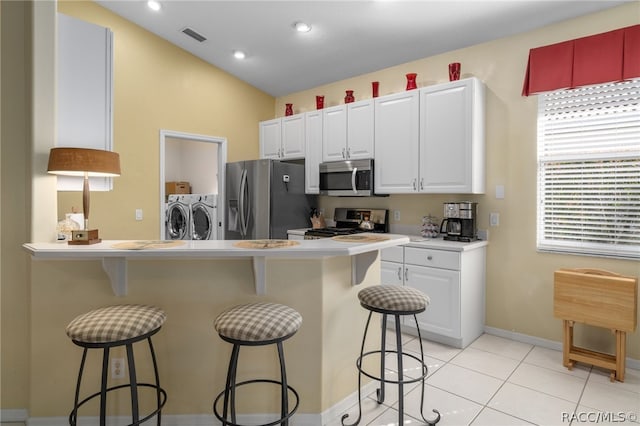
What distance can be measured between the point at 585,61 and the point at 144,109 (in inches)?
167

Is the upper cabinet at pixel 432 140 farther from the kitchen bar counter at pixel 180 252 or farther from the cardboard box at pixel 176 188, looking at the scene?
the cardboard box at pixel 176 188

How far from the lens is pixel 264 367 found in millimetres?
2004

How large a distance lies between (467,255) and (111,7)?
14.1 ft

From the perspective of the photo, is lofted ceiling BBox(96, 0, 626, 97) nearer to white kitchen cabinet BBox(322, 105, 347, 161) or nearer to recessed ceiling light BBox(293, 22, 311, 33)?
recessed ceiling light BBox(293, 22, 311, 33)

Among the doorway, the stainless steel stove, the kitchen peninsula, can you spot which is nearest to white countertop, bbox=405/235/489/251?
the stainless steel stove

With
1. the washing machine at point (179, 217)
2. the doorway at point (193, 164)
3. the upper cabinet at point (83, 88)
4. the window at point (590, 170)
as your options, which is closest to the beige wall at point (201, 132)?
the window at point (590, 170)

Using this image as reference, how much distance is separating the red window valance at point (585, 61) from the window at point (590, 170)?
118mm

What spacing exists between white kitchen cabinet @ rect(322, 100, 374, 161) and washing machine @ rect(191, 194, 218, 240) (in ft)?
6.85

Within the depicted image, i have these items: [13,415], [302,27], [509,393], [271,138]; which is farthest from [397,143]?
[13,415]

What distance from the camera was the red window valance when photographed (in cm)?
265

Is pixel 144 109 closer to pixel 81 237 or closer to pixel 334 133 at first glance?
pixel 334 133

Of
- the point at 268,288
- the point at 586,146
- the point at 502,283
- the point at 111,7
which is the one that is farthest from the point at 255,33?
the point at 502,283

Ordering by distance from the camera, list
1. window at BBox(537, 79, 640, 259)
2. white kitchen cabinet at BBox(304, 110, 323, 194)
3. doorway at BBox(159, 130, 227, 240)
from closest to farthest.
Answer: window at BBox(537, 79, 640, 259)
white kitchen cabinet at BBox(304, 110, 323, 194)
doorway at BBox(159, 130, 227, 240)

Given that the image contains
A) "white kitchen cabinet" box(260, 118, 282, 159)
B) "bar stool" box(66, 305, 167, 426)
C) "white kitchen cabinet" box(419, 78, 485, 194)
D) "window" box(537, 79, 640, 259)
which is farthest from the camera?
"white kitchen cabinet" box(260, 118, 282, 159)
